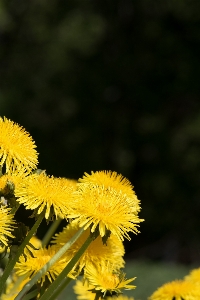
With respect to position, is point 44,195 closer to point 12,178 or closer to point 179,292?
point 12,178

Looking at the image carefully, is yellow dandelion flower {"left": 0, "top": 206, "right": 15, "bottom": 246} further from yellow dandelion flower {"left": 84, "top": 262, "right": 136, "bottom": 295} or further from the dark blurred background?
the dark blurred background

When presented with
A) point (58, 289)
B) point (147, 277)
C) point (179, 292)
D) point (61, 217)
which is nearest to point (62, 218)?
point (61, 217)

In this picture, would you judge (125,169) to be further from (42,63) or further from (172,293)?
(172,293)

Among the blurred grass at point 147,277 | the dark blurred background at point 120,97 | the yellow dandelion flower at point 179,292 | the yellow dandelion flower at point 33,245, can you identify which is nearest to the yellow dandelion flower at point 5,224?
the yellow dandelion flower at point 33,245

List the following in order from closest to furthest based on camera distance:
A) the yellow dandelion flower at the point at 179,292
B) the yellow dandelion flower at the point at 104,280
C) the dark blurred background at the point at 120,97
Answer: the yellow dandelion flower at the point at 104,280
the yellow dandelion flower at the point at 179,292
the dark blurred background at the point at 120,97

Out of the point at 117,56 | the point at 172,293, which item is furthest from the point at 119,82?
the point at 172,293

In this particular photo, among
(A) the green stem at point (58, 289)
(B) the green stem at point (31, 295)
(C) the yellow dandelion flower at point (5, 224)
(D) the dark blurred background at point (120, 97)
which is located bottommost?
(B) the green stem at point (31, 295)

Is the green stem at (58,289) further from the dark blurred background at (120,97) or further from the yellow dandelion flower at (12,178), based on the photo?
the dark blurred background at (120,97)
